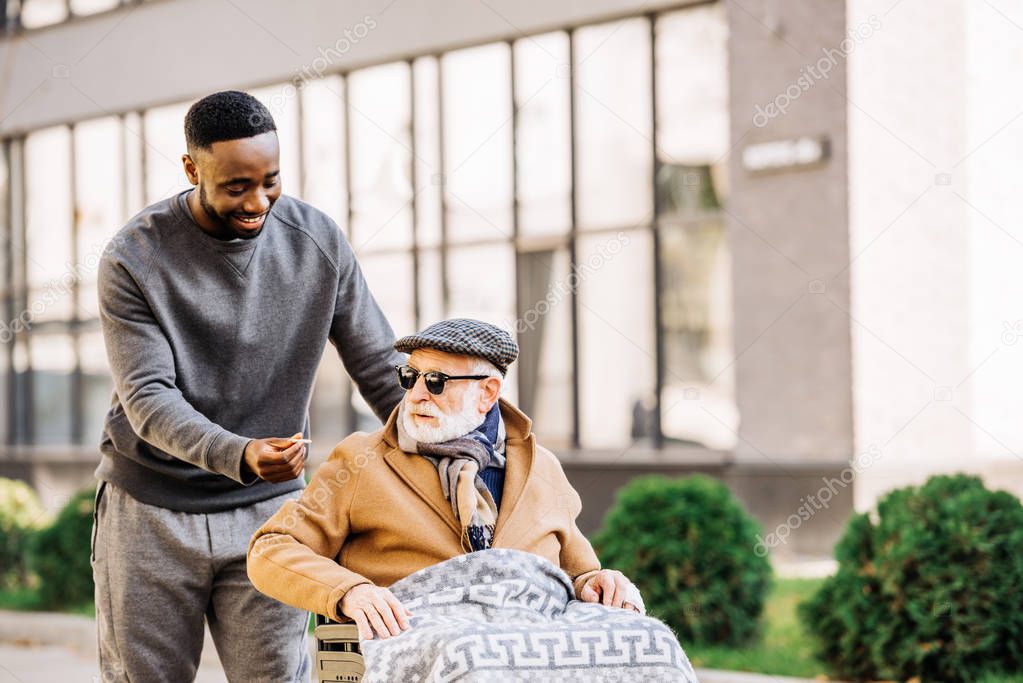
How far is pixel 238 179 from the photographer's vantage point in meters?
2.88

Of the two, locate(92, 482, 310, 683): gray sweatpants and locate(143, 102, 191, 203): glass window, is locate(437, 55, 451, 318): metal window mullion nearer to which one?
locate(143, 102, 191, 203): glass window

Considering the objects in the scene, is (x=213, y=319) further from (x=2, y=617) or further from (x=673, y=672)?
(x=2, y=617)

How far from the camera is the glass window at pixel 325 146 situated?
13719 millimetres

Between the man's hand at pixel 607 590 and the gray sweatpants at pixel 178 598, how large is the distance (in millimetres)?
757

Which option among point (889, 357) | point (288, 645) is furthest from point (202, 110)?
point (889, 357)

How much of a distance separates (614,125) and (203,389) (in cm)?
901

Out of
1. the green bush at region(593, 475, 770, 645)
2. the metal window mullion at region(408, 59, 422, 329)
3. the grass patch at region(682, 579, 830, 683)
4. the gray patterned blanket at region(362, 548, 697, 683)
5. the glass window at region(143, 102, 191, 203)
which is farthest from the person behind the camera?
the glass window at region(143, 102, 191, 203)

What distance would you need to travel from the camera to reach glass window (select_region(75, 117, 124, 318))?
1573cm

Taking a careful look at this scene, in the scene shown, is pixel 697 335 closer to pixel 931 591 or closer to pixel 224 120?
pixel 931 591

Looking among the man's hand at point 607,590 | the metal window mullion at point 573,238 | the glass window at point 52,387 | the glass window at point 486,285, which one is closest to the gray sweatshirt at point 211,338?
the man's hand at point 607,590

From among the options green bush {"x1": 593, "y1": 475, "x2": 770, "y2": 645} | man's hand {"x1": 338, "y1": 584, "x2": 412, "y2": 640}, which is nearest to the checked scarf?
man's hand {"x1": 338, "y1": 584, "x2": 412, "y2": 640}

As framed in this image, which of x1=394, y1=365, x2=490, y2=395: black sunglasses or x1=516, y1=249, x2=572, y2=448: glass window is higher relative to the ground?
x1=516, y1=249, x2=572, y2=448: glass window

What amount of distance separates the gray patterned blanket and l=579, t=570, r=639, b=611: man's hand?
0.14 meters

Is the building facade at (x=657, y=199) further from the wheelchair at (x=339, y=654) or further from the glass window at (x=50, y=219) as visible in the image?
the wheelchair at (x=339, y=654)
